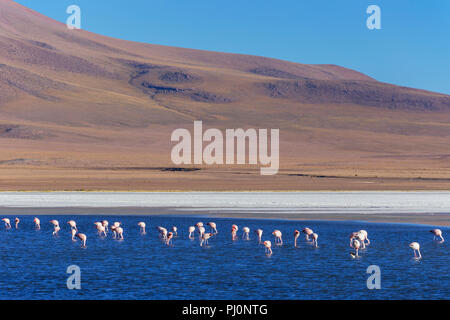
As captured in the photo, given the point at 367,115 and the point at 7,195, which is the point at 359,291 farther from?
the point at 367,115

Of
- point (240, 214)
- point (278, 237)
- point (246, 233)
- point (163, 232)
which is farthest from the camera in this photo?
point (240, 214)

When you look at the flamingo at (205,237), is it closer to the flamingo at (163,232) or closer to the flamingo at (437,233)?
the flamingo at (163,232)

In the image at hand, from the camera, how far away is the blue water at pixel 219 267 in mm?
15570

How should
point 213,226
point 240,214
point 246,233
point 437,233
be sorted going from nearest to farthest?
point 437,233 < point 246,233 < point 213,226 < point 240,214

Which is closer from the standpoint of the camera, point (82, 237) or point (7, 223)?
point (82, 237)

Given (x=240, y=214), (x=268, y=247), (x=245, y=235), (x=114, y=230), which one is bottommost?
(x=268, y=247)

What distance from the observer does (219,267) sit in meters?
18.7

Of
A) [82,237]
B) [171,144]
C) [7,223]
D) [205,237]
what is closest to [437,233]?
[205,237]

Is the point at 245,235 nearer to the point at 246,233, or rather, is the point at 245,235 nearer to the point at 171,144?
the point at 246,233

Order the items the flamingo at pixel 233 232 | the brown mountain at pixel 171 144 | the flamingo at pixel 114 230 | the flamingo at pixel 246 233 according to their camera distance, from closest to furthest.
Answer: the flamingo at pixel 233 232
the flamingo at pixel 114 230
the flamingo at pixel 246 233
the brown mountain at pixel 171 144

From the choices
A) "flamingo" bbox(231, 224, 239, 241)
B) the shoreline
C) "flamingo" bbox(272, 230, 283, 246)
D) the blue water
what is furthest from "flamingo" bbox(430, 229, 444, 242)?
"flamingo" bbox(231, 224, 239, 241)

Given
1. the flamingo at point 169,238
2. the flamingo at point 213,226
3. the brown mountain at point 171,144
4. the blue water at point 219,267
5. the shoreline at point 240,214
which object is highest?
the brown mountain at point 171,144

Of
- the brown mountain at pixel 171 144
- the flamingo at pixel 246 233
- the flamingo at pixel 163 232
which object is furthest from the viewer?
the brown mountain at pixel 171 144

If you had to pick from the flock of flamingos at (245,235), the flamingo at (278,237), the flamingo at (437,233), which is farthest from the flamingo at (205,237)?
the flamingo at (437,233)
